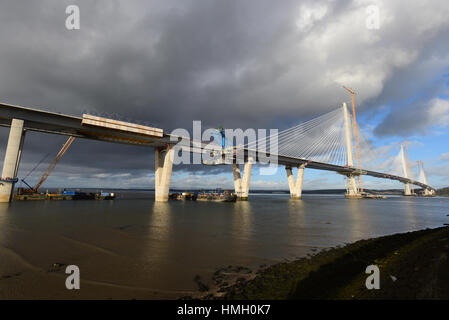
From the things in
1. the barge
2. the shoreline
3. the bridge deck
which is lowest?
the shoreline

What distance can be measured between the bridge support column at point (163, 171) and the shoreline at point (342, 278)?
49.4 metres

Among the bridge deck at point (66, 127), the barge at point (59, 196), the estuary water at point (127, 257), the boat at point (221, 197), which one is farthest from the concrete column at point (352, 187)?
the barge at point (59, 196)

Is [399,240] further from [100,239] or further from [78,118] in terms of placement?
[78,118]

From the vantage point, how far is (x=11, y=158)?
37.0 metres

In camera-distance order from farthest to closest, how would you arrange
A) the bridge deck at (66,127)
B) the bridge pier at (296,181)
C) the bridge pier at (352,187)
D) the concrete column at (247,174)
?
the bridge pier at (352,187) → the bridge pier at (296,181) → the concrete column at (247,174) → the bridge deck at (66,127)

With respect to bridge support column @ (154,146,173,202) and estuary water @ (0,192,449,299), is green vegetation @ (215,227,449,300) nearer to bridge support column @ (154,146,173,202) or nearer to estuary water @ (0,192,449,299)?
estuary water @ (0,192,449,299)

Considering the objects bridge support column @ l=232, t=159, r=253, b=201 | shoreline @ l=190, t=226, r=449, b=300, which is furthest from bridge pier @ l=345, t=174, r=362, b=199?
shoreline @ l=190, t=226, r=449, b=300

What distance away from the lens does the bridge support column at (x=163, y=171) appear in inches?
2223

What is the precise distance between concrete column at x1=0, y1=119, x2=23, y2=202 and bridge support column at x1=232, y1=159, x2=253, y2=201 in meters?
52.6

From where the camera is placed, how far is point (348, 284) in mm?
7297

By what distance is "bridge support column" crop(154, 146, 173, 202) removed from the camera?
5647 cm

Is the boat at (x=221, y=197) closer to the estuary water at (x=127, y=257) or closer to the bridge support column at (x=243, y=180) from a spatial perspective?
the bridge support column at (x=243, y=180)

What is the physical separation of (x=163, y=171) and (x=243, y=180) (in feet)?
86.8

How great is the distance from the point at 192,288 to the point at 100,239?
10.6m
